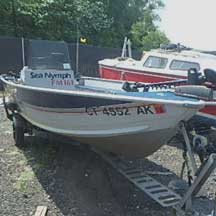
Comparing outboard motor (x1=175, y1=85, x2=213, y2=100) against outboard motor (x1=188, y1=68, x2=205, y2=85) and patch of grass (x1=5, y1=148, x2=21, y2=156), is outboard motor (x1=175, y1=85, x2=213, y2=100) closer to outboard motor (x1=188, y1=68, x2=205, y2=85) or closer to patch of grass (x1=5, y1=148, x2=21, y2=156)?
outboard motor (x1=188, y1=68, x2=205, y2=85)

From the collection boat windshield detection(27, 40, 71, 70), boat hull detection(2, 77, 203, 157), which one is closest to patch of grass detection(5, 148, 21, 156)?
boat hull detection(2, 77, 203, 157)

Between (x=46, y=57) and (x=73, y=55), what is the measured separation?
1262cm

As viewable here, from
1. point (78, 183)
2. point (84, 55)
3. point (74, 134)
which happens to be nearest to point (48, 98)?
point (74, 134)

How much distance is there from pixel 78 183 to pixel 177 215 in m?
1.83

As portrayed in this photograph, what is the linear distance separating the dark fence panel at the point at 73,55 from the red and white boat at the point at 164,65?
5.47m

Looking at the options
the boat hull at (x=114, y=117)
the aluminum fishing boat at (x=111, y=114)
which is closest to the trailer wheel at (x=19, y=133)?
the aluminum fishing boat at (x=111, y=114)

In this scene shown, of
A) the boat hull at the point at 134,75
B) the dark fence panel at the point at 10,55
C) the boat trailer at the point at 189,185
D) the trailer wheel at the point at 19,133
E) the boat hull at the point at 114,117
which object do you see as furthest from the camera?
the dark fence panel at the point at 10,55

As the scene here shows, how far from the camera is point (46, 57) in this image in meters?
8.38

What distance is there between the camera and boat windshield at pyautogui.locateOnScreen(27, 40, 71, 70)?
833cm

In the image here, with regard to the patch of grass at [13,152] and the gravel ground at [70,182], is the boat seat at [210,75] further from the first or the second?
the patch of grass at [13,152]

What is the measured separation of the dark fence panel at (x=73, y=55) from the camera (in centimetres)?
1888

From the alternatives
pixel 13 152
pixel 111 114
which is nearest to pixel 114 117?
pixel 111 114

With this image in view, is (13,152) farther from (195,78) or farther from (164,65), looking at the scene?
A: (164,65)

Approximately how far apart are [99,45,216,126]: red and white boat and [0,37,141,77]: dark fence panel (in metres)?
5.47
